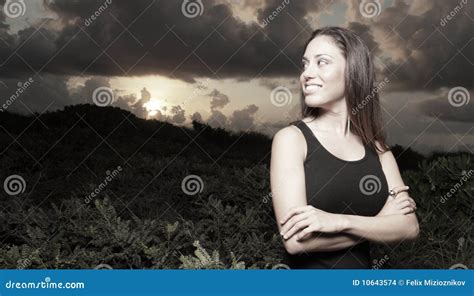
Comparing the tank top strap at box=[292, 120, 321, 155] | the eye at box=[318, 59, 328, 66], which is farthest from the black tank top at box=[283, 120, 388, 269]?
the eye at box=[318, 59, 328, 66]

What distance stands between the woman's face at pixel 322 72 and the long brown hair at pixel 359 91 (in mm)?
32

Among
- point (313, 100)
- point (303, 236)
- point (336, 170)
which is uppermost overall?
point (313, 100)

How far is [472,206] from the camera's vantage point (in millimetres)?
5664

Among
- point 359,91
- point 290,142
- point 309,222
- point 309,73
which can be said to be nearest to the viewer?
point 309,222

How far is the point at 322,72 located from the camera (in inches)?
109

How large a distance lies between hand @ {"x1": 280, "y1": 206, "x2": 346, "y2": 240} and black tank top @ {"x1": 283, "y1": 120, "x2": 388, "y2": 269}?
0.12 meters

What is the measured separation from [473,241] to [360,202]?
2892 mm

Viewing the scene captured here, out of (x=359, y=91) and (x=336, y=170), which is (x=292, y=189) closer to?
(x=336, y=170)

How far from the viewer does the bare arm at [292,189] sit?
2.58 meters

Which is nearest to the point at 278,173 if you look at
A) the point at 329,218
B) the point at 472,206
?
the point at 329,218

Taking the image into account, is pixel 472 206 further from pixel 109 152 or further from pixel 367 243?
pixel 109 152

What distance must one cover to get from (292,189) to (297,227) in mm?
158

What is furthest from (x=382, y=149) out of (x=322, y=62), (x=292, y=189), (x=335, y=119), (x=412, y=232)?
(x=292, y=189)

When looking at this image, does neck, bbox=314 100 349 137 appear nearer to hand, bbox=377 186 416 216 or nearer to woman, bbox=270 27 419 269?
woman, bbox=270 27 419 269
